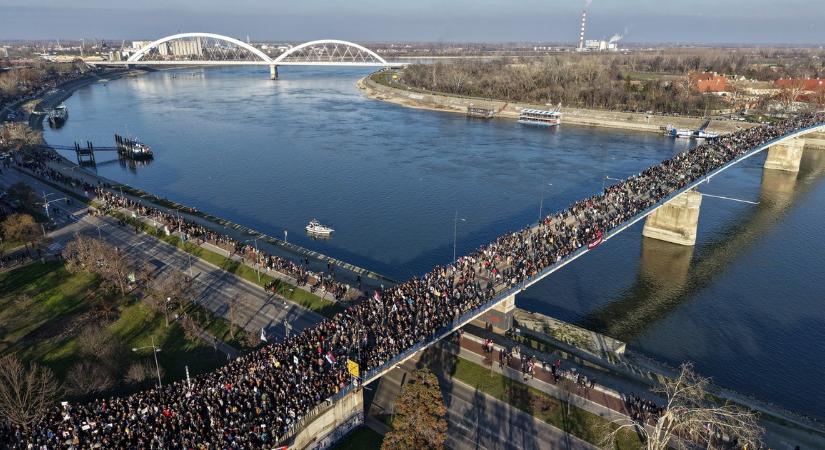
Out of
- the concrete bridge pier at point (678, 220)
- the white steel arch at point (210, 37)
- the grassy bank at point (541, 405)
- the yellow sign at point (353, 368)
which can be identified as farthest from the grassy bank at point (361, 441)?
the white steel arch at point (210, 37)

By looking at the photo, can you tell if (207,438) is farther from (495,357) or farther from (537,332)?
(537,332)

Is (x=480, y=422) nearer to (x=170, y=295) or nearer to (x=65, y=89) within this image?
(x=170, y=295)

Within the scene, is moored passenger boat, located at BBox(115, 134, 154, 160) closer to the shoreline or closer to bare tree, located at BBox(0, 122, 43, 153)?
the shoreline

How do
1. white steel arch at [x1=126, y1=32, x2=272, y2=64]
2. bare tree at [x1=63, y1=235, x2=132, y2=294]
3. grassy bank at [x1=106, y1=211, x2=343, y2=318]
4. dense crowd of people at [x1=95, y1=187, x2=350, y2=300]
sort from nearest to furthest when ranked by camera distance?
grassy bank at [x1=106, y1=211, x2=343, y2=318]
bare tree at [x1=63, y1=235, x2=132, y2=294]
dense crowd of people at [x1=95, y1=187, x2=350, y2=300]
white steel arch at [x1=126, y1=32, x2=272, y2=64]

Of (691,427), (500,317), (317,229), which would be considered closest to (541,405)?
(691,427)

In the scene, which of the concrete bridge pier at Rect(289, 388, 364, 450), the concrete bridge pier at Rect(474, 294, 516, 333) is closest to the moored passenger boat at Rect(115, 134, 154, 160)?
the concrete bridge pier at Rect(474, 294, 516, 333)

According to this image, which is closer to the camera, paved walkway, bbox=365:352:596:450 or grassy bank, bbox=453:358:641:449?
paved walkway, bbox=365:352:596:450

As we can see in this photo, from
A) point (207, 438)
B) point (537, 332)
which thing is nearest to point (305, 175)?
point (537, 332)
